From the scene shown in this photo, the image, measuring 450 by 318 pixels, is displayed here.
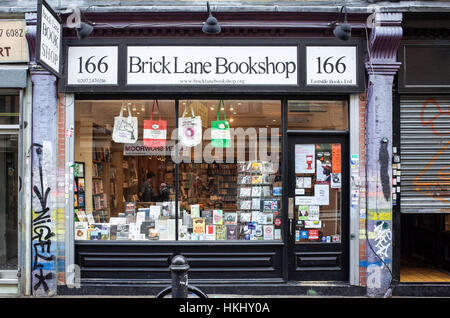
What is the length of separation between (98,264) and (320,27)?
5.80 metres

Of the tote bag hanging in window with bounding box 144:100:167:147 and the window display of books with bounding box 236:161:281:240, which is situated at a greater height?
the tote bag hanging in window with bounding box 144:100:167:147

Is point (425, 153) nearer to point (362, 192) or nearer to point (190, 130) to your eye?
point (362, 192)

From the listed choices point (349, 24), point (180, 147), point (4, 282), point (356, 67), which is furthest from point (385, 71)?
point (4, 282)

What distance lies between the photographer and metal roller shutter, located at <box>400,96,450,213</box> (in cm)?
685

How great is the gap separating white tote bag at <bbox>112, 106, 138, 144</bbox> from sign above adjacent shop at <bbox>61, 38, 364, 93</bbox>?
65cm

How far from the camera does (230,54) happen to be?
6902 mm

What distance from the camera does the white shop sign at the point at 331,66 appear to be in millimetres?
6852

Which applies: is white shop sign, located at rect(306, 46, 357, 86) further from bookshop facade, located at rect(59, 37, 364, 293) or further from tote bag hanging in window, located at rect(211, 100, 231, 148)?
tote bag hanging in window, located at rect(211, 100, 231, 148)

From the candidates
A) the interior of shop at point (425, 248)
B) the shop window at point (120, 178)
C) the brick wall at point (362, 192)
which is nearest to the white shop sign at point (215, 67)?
the shop window at point (120, 178)

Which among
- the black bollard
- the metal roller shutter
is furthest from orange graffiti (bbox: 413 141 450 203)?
the black bollard

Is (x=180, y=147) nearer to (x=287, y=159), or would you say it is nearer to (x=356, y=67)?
(x=287, y=159)

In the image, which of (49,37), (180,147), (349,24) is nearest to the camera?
(49,37)

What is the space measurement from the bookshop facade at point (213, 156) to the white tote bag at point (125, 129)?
0.02 metres

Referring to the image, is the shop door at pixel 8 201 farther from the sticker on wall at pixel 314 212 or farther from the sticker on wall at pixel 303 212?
the sticker on wall at pixel 314 212
